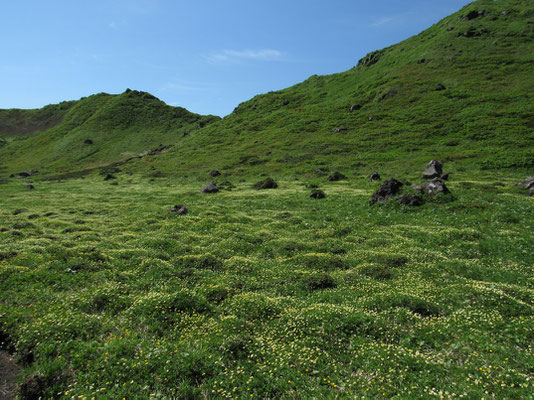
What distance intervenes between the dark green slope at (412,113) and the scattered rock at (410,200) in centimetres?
2997

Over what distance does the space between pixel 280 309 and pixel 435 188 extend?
24.9 metres

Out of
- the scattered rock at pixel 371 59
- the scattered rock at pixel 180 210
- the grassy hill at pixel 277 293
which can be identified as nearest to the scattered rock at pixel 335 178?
the grassy hill at pixel 277 293

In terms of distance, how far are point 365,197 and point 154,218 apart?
952 inches

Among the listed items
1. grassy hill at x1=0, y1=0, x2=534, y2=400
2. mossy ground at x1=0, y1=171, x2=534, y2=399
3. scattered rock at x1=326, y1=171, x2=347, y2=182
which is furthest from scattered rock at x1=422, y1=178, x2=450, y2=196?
scattered rock at x1=326, y1=171, x2=347, y2=182

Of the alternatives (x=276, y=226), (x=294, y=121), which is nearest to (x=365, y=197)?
(x=276, y=226)

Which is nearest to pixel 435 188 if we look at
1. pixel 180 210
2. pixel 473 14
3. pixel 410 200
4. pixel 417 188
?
pixel 417 188

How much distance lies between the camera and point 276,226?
26.8 metres

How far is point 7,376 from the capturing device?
29.3 ft

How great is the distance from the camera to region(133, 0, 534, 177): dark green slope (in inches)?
2581

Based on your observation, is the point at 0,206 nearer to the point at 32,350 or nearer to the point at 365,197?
the point at 32,350

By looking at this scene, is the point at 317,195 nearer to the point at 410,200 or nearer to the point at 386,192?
the point at 386,192

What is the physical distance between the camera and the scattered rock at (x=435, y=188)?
29.2 meters

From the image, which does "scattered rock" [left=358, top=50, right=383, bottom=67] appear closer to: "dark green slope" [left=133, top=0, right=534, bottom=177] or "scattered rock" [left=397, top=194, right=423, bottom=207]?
"dark green slope" [left=133, top=0, right=534, bottom=177]

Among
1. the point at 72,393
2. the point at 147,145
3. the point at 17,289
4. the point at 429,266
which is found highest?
the point at 147,145
